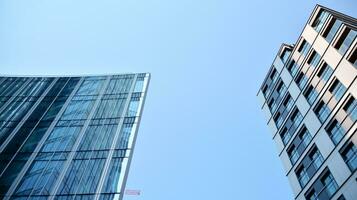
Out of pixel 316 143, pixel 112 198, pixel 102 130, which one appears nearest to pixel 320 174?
pixel 316 143

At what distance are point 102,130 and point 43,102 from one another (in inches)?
496

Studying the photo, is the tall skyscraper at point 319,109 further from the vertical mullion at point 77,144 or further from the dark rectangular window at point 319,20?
the vertical mullion at point 77,144

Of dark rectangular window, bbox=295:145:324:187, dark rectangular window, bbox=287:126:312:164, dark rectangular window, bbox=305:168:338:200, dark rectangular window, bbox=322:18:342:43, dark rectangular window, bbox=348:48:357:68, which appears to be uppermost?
dark rectangular window, bbox=322:18:342:43

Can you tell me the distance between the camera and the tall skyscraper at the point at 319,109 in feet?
97.7

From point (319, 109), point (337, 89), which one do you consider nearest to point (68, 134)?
point (319, 109)

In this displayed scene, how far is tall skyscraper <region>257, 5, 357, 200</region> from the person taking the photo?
2977 centimetres

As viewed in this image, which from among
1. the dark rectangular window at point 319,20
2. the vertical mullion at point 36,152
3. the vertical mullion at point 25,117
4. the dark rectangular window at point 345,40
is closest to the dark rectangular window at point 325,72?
the dark rectangular window at point 345,40

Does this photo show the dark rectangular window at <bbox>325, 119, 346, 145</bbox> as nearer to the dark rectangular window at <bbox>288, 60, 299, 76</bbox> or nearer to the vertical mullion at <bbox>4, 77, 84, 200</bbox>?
the dark rectangular window at <bbox>288, 60, 299, 76</bbox>

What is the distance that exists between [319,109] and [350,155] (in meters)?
7.77

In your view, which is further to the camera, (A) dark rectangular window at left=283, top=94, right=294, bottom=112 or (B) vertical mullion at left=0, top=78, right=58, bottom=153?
(A) dark rectangular window at left=283, top=94, right=294, bottom=112

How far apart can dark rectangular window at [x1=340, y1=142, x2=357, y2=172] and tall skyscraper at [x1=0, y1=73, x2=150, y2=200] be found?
2150 centimetres

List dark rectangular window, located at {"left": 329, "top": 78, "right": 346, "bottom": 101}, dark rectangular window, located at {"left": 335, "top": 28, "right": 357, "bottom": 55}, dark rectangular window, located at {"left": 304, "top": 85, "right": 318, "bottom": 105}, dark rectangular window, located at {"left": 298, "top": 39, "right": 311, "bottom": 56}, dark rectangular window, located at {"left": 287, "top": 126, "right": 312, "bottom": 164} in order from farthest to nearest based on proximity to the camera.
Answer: dark rectangular window, located at {"left": 298, "top": 39, "right": 311, "bottom": 56} → dark rectangular window, located at {"left": 304, "top": 85, "right": 318, "bottom": 105} → dark rectangular window, located at {"left": 287, "top": 126, "right": 312, "bottom": 164} → dark rectangular window, located at {"left": 335, "top": 28, "right": 357, "bottom": 55} → dark rectangular window, located at {"left": 329, "top": 78, "right": 346, "bottom": 101}

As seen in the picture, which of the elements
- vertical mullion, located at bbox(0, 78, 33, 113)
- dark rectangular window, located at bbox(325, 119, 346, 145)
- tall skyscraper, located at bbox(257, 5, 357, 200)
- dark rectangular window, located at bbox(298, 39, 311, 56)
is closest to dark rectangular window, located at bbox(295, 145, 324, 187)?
tall skyscraper, located at bbox(257, 5, 357, 200)

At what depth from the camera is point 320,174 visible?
32.0 metres
